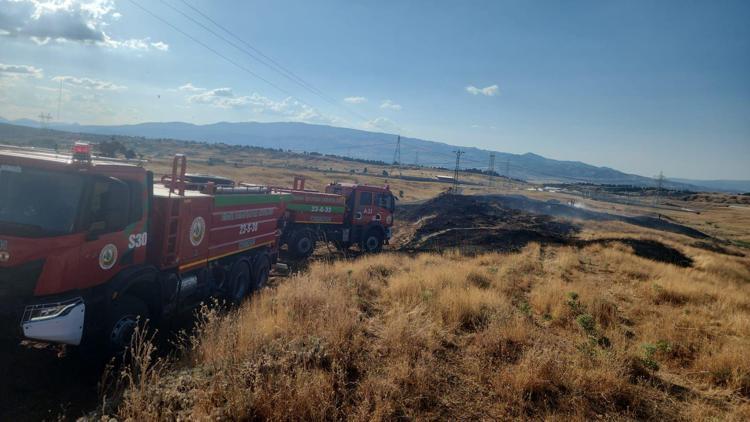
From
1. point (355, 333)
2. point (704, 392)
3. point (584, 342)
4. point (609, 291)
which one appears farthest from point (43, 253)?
point (609, 291)

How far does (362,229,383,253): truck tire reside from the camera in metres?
19.7

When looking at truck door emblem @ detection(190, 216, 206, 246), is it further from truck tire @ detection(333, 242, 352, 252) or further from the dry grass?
truck tire @ detection(333, 242, 352, 252)

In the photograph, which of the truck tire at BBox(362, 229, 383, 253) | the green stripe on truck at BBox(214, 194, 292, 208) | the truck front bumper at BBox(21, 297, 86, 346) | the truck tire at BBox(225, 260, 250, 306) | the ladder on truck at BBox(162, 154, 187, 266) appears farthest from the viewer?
the truck tire at BBox(362, 229, 383, 253)

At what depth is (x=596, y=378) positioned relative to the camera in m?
5.05

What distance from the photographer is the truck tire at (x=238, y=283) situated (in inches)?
380

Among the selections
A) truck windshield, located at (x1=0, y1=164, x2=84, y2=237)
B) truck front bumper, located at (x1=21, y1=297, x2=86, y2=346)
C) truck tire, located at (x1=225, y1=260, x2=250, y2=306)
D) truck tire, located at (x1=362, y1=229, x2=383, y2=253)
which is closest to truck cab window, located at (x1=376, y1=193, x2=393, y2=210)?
truck tire, located at (x1=362, y1=229, x2=383, y2=253)

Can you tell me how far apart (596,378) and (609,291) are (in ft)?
21.4

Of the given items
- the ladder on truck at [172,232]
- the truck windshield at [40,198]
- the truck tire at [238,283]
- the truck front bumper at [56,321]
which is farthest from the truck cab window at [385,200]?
the truck front bumper at [56,321]

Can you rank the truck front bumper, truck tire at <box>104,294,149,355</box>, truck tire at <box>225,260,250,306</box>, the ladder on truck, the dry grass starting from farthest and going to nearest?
truck tire at <box>225,260,250,306</box>
the ladder on truck
truck tire at <box>104,294,149,355</box>
the truck front bumper
the dry grass

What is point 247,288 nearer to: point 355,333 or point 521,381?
point 355,333

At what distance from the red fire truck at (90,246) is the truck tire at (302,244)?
27.3 ft

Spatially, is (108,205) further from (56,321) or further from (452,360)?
(452,360)

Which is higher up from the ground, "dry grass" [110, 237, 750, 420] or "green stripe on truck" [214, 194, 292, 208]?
"green stripe on truck" [214, 194, 292, 208]

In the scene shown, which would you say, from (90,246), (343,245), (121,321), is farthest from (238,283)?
(343,245)
